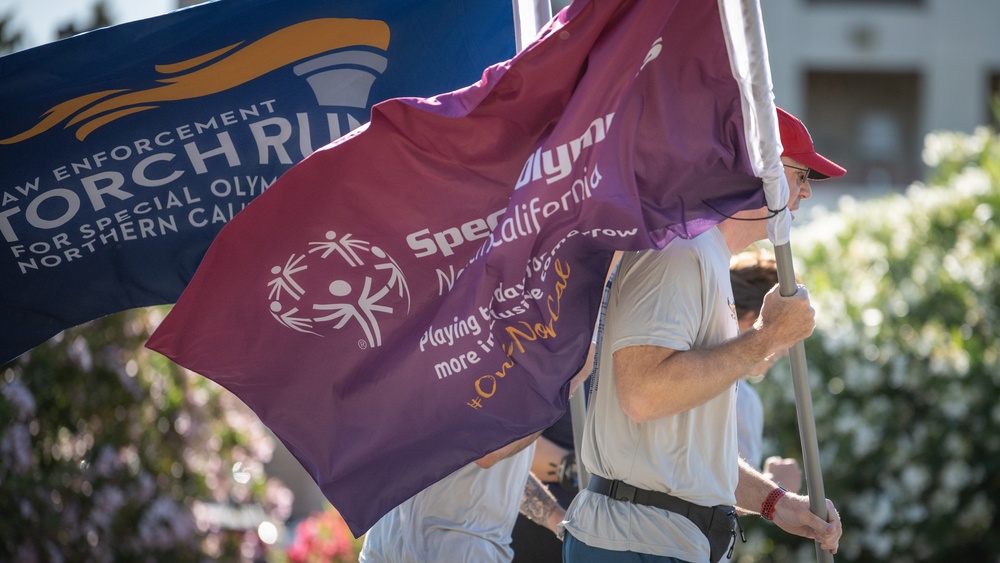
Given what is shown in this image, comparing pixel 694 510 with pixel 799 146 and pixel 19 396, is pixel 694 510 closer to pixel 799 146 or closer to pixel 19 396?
pixel 799 146

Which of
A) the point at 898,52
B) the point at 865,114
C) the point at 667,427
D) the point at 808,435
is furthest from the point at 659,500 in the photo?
the point at 865,114

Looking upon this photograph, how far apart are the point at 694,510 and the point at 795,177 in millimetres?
961

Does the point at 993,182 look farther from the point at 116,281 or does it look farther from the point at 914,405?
the point at 116,281

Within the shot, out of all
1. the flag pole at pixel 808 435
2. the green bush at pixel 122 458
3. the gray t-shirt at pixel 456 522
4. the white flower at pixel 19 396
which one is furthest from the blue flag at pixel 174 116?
the green bush at pixel 122 458

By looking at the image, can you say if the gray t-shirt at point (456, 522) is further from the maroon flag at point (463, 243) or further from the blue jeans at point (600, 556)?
the blue jeans at point (600, 556)

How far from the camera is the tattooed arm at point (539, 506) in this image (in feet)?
12.7

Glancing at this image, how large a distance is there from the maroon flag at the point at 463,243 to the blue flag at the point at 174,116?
97 centimetres

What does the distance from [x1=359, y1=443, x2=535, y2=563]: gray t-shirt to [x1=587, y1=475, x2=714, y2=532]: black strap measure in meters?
0.66

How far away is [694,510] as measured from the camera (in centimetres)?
292

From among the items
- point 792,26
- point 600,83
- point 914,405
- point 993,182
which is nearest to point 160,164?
point 600,83

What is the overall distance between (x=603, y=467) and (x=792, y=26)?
20.2 meters

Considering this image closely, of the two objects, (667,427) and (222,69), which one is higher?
(222,69)

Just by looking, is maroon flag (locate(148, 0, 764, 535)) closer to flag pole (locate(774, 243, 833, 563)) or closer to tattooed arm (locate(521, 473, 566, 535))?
flag pole (locate(774, 243, 833, 563))

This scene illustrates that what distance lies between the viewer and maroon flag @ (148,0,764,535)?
283 cm
